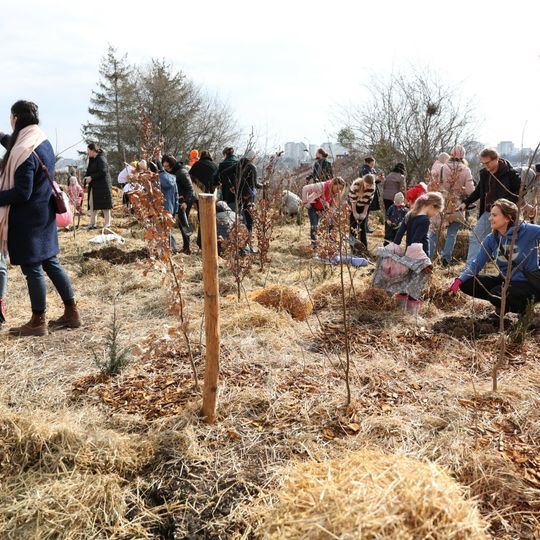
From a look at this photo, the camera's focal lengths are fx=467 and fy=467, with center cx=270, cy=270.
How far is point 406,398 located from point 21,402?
236cm

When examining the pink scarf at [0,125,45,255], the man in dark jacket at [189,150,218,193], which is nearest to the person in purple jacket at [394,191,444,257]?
the pink scarf at [0,125,45,255]

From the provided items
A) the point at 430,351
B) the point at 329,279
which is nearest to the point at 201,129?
the point at 329,279

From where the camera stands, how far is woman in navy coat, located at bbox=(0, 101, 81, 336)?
10.9 ft

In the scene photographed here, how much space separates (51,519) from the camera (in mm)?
2031

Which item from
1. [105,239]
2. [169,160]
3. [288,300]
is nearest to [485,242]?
[288,300]

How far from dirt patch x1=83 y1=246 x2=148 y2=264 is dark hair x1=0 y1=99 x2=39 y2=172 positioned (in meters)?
3.58

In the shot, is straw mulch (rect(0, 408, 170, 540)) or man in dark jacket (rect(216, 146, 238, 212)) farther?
man in dark jacket (rect(216, 146, 238, 212))

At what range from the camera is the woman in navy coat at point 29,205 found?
333cm

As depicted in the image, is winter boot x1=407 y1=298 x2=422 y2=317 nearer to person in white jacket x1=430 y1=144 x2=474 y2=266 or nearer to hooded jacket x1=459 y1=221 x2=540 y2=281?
hooded jacket x1=459 y1=221 x2=540 y2=281

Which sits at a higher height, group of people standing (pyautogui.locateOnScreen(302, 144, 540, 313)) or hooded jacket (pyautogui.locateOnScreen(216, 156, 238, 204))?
hooded jacket (pyautogui.locateOnScreen(216, 156, 238, 204))

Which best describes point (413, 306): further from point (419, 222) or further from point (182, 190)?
point (182, 190)

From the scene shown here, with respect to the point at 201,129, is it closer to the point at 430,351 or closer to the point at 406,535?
the point at 430,351

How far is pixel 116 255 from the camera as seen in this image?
720cm

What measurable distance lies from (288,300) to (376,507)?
296 centimetres
